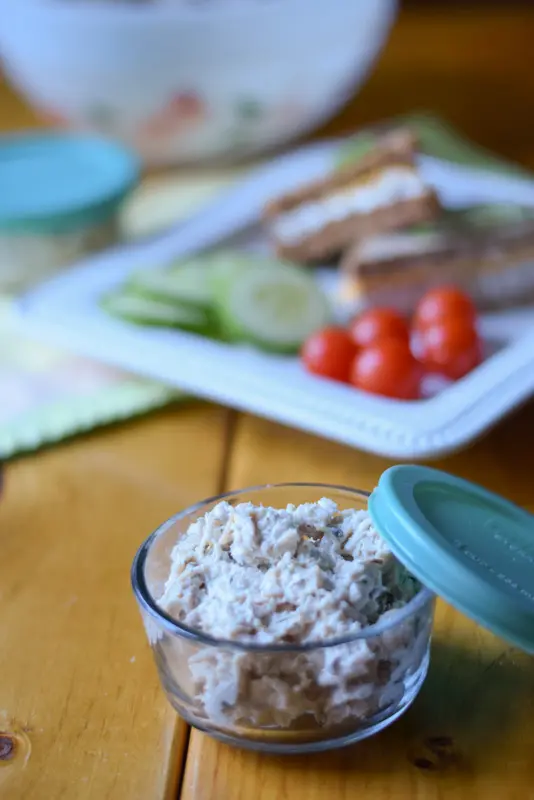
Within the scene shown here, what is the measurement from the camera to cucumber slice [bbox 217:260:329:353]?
1430mm

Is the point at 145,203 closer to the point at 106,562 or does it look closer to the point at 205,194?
the point at 205,194

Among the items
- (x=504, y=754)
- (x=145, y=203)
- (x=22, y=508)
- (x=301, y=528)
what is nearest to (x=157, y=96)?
(x=145, y=203)

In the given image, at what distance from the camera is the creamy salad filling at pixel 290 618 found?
746 millimetres

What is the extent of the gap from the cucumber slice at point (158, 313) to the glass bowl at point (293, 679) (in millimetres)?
656

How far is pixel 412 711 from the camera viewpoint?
84 centimetres

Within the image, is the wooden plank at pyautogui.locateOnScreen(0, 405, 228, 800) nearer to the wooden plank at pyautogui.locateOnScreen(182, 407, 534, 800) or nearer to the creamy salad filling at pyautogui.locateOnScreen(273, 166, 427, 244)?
the wooden plank at pyautogui.locateOnScreen(182, 407, 534, 800)

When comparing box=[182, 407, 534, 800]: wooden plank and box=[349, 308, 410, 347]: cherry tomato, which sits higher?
box=[182, 407, 534, 800]: wooden plank

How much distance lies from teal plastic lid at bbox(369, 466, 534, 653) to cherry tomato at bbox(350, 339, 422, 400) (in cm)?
40

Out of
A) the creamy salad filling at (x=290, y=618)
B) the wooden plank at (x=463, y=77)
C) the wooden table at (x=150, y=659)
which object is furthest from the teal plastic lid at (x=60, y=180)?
the creamy salad filling at (x=290, y=618)

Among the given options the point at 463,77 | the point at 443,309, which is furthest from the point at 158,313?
the point at 463,77

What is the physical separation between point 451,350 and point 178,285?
1.39 feet

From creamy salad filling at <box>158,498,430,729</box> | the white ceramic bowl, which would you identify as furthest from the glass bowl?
the white ceramic bowl

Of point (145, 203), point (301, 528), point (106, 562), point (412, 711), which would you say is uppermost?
point (301, 528)

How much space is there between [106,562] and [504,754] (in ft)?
1.45
